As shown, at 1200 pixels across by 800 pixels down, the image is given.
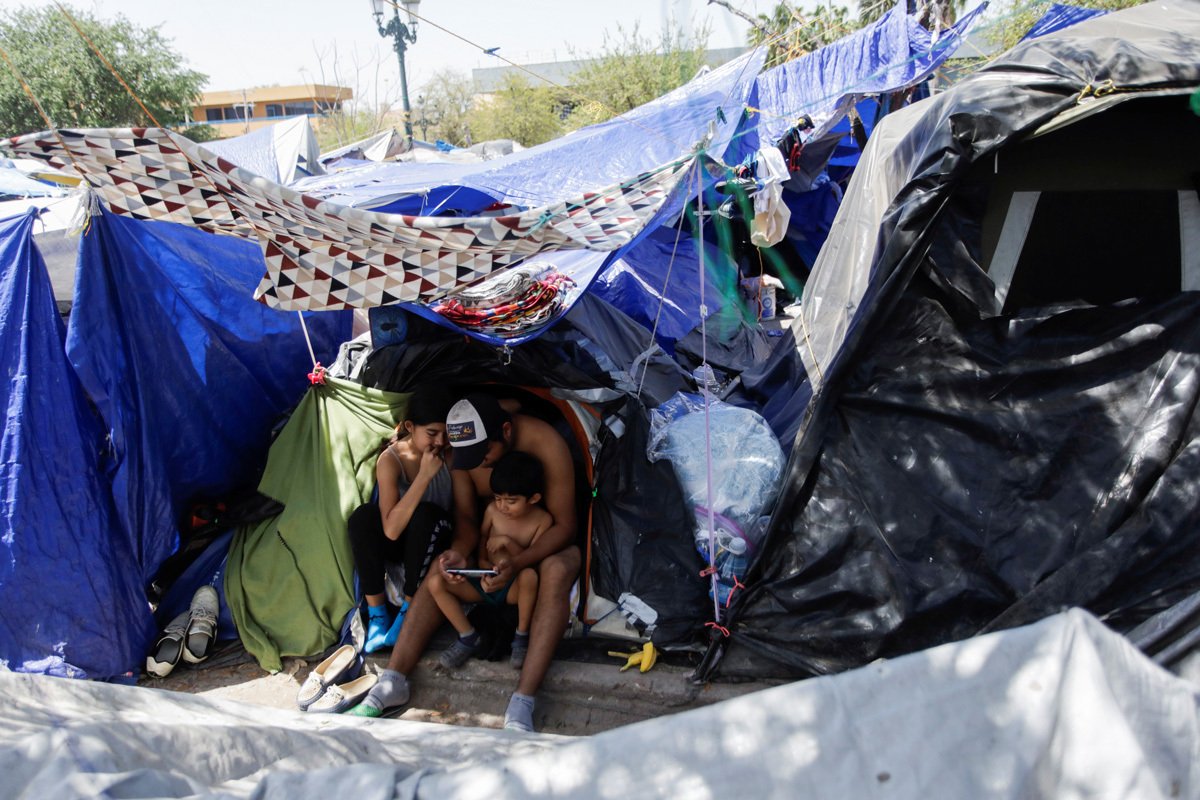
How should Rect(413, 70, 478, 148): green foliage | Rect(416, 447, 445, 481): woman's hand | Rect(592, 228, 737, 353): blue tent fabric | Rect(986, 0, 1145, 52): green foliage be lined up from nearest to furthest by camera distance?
Rect(416, 447, 445, 481): woman's hand
Rect(592, 228, 737, 353): blue tent fabric
Rect(986, 0, 1145, 52): green foliage
Rect(413, 70, 478, 148): green foliage

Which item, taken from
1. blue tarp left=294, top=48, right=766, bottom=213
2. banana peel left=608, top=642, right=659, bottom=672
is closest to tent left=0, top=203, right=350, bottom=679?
blue tarp left=294, top=48, right=766, bottom=213

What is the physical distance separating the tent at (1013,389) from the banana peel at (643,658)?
0.27m

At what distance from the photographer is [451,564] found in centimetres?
331

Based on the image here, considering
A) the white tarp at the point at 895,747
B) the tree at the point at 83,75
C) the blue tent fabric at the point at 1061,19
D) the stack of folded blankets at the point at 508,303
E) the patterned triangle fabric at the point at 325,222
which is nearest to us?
the white tarp at the point at 895,747

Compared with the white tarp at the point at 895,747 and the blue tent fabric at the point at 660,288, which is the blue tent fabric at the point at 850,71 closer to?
the blue tent fabric at the point at 660,288

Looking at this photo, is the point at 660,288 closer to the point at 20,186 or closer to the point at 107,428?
the point at 107,428

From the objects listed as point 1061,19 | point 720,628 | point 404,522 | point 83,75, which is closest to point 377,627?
point 404,522

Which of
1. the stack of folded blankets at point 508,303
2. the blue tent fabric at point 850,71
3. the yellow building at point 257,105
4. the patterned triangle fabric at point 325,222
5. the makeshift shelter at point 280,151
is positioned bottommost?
the stack of folded blankets at point 508,303

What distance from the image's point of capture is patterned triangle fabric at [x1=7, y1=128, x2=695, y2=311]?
8.77 ft

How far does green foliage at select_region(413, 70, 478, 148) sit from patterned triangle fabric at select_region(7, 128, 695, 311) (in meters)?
29.4

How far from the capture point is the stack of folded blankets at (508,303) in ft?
11.8

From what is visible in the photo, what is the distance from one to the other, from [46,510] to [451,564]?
1.66 m

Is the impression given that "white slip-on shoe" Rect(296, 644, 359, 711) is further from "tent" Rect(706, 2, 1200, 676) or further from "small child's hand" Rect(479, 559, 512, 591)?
"tent" Rect(706, 2, 1200, 676)

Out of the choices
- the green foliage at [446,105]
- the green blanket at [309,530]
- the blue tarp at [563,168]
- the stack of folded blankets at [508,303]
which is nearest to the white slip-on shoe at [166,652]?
the green blanket at [309,530]
